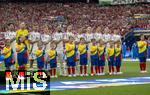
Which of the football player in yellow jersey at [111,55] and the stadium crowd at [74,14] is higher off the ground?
the stadium crowd at [74,14]

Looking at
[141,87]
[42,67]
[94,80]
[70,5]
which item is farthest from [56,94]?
[70,5]

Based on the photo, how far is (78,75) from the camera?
752 inches

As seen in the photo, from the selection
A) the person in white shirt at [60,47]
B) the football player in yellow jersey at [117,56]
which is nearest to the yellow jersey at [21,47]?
the person in white shirt at [60,47]

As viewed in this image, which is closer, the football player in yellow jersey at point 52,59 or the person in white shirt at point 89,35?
the football player in yellow jersey at point 52,59

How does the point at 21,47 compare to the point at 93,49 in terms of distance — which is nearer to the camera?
the point at 21,47

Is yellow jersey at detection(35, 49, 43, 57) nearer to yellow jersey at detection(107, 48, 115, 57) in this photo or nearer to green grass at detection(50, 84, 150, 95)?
Result: yellow jersey at detection(107, 48, 115, 57)

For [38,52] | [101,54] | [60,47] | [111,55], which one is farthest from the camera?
[111,55]

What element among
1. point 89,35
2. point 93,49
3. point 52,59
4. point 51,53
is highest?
point 89,35

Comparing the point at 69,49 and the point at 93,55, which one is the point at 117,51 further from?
the point at 69,49

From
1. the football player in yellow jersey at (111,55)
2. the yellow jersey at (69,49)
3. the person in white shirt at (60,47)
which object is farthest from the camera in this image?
the football player in yellow jersey at (111,55)

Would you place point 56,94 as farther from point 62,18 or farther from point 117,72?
point 62,18

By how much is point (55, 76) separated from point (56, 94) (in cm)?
506

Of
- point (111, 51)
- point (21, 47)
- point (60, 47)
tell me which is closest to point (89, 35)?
point (111, 51)

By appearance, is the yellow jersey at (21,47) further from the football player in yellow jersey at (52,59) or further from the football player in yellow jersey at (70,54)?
the football player in yellow jersey at (70,54)
